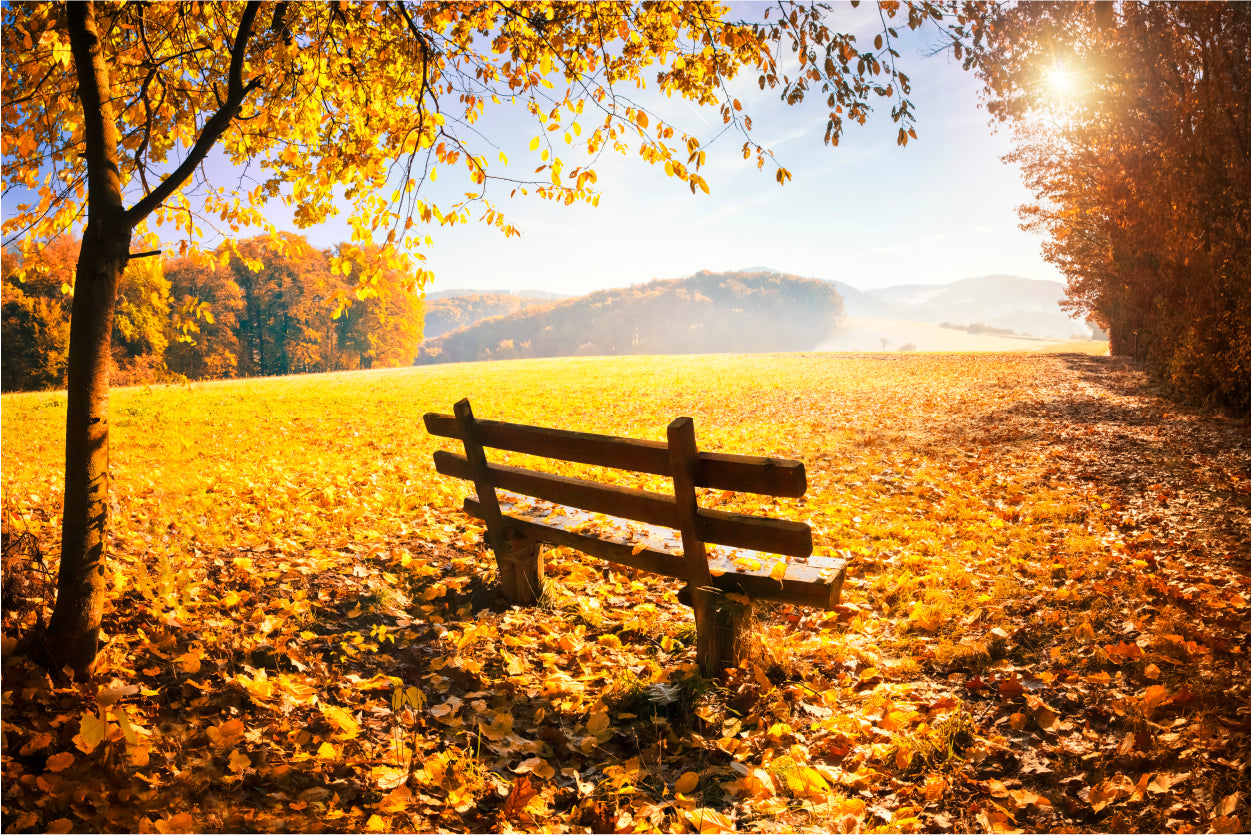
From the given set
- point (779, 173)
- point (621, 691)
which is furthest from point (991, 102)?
point (621, 691)

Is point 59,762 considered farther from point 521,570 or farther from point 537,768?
point 521,570

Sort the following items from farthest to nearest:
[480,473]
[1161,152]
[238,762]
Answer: [1161,152], [480,473], [238,762]

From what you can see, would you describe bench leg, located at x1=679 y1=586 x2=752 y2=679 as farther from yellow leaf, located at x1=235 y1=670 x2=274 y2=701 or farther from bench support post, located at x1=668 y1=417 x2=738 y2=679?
yellow leaf, located at x1=235 y1=670 x2=274 y2=701

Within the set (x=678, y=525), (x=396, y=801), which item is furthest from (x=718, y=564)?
(x=396, y=801)

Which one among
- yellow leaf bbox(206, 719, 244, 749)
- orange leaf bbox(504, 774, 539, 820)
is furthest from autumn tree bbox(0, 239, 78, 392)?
orange leaf bbox(504, 774, 539, 820)

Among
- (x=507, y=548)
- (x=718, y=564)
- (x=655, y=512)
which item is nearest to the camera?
(x=655, y=512)

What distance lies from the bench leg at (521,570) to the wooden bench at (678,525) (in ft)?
0.03

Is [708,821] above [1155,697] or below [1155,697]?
below

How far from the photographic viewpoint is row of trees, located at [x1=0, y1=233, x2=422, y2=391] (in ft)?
14.7

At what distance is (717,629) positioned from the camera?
3.54 metres

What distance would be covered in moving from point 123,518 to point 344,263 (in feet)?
13.4

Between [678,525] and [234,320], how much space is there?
223 ft

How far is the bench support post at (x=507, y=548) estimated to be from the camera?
4.46 m

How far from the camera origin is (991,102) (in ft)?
57.8
